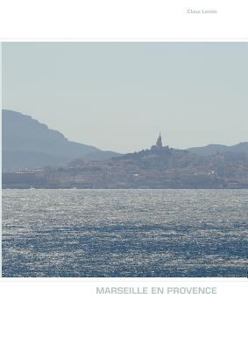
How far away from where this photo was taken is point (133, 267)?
76812 mm

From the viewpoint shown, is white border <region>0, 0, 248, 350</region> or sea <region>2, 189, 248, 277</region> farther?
Result: sea <region>2, 189, 248, 277</region>
